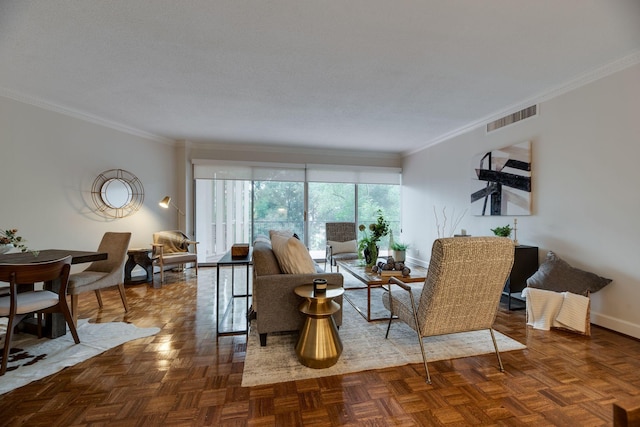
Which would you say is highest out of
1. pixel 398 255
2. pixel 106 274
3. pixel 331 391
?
pixel 398 255

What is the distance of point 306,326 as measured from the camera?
214cm

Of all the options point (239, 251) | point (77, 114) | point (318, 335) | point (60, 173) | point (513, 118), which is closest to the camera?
point (318, 335)

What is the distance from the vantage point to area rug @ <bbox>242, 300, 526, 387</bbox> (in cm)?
201

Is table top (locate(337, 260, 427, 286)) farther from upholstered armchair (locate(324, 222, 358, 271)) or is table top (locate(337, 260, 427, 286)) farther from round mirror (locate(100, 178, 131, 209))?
round mirror (locate(100, 178, 131, 209))

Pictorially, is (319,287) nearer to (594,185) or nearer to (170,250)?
(594,185)

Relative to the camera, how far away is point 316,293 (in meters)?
2.13

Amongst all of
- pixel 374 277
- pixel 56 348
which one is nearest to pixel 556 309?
pixel 374 277

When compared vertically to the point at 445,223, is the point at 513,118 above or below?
above

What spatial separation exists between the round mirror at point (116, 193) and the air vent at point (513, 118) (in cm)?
575

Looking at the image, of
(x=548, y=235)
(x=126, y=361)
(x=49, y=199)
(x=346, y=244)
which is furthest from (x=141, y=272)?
(x=548, y=235)

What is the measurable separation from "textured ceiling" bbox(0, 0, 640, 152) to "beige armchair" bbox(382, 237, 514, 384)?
1.62 meters

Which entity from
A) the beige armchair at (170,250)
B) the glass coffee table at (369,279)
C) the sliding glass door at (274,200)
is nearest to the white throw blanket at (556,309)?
the glass coffee table at (369,279)

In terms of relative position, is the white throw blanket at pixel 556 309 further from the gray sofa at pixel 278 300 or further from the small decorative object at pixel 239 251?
the small decorative object at pixel 239 251

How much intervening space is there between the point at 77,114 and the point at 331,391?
4.82 meters
